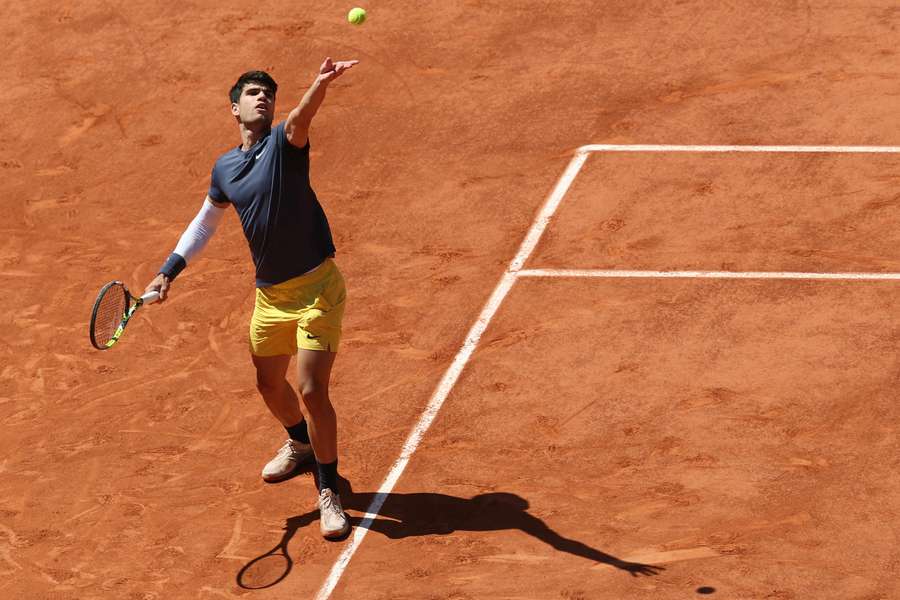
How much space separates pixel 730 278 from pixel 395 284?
2692 millimetres

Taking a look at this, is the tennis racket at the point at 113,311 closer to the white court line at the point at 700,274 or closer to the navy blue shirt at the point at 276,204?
the navy blue shirt at the point at 276,204

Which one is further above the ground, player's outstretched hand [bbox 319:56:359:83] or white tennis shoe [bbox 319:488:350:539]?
player's outstretched hand [bbox 319:56:359:83]

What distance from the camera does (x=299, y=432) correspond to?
32.0 ft

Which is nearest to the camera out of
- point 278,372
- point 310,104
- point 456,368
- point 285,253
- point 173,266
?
point 310,104

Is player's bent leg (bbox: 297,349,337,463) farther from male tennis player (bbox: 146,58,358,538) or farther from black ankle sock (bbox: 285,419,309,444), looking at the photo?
black ankle sock (bbox: 285,419,309,444)

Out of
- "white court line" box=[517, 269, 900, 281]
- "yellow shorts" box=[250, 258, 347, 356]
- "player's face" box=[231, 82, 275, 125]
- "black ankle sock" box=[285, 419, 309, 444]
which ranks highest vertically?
"player's face" box=[231, 82, 275, 125]

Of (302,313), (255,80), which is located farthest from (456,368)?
(255,80)

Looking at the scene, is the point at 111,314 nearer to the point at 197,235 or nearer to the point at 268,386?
the point at 197,235

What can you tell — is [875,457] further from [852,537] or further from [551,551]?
[551,551]

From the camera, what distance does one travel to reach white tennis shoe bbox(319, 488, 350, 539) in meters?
9.03

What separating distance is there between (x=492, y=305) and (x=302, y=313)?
9.02 feet

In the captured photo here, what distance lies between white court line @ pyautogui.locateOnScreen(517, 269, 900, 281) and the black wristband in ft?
11.2

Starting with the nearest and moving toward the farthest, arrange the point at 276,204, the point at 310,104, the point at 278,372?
the point at 310,104 < the point at 276,204 < the point at 278,372

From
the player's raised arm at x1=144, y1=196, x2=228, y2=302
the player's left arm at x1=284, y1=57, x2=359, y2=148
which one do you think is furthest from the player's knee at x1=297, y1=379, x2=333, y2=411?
the player's left arm at x1=284, y1=57, x2=359, y2=148
